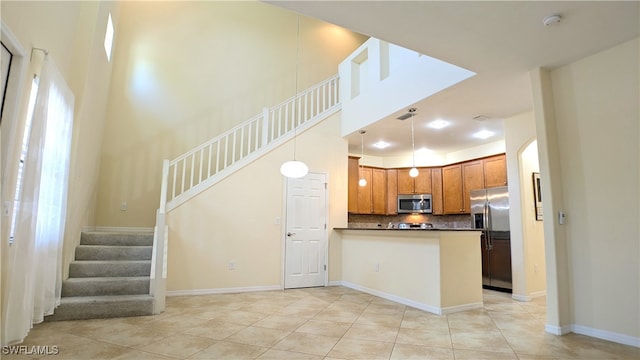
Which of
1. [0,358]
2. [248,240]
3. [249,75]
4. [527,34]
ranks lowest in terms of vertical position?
[0,358]

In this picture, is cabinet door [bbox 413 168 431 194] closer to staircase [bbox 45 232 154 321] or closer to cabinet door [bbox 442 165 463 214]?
cabinet door [bbox 442 165 463 214]

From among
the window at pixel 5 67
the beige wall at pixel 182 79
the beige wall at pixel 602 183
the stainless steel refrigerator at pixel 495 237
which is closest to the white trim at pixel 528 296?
the stainless steel refrigerator at pixel 495 237

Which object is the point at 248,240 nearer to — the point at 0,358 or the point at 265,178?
the point at 265,178

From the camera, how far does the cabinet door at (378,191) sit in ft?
26.3

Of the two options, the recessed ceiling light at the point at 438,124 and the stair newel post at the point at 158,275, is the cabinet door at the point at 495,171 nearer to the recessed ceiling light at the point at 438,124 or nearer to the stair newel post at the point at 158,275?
the recessed ceiling light at the point at 438,124

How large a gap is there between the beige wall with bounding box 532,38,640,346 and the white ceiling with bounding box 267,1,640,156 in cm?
28

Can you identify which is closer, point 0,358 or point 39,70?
point 0,358

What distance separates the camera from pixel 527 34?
3.01 metres

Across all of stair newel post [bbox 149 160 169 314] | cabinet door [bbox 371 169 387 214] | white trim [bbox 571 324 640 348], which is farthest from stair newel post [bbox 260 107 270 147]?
white trim [bbox 571 324 640 348]

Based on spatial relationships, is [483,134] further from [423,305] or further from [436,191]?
[423,305]

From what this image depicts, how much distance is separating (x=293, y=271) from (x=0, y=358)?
12.6 feet

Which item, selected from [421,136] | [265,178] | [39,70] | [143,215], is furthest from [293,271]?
[39,70]

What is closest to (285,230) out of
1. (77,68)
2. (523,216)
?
(77,68)

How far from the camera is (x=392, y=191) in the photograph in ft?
26.8
